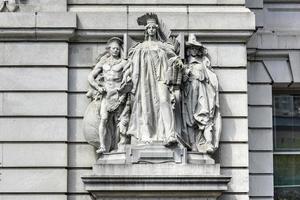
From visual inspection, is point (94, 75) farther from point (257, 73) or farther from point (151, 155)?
point (257, 73)

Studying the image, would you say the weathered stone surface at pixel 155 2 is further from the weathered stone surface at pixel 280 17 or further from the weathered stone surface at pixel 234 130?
the weathered stone surface at pixel 234 130

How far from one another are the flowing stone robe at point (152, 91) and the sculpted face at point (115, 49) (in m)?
0.29

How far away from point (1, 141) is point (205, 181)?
437 cm

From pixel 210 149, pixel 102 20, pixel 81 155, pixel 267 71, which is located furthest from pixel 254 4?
pixel 81 155

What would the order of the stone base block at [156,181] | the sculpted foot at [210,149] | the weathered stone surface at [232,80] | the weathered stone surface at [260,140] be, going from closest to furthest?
the stone base block at [156,181], the sculpted foot at [210,149], the weathered stone surface at [232,80], the weathered stone surface at [260,140]

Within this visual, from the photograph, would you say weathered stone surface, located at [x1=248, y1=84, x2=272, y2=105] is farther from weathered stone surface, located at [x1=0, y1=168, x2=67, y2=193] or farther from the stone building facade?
weathered stone surface, located at [x1=0, y1=168, x2=67, y2=193]

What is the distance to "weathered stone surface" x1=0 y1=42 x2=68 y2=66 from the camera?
18.1 meters

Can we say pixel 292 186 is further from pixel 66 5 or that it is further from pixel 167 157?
pixel 66 5

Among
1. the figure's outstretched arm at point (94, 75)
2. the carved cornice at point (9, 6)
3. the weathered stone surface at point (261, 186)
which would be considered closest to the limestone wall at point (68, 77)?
the carved cornice at point (9, 6)

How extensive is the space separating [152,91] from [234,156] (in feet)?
7.32

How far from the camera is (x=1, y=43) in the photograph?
18172mm

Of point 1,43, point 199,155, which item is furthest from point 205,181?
point 1,43

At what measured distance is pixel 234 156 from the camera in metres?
18.0

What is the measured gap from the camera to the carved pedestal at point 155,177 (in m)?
17.1
